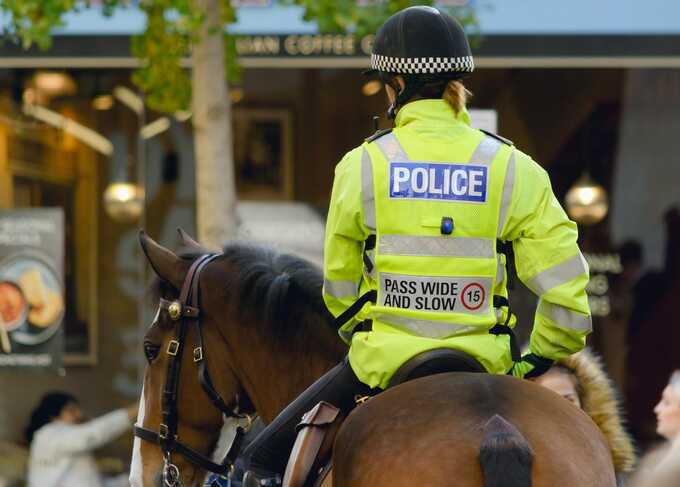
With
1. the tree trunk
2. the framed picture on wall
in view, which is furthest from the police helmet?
the framed picture on wall

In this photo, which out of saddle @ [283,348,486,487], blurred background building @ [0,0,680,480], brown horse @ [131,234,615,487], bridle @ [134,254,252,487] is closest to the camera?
brown horse @ [131,234,615,487]

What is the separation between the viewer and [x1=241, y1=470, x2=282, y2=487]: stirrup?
4043 millimetres

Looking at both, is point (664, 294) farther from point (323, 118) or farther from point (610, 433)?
point (610, 433)

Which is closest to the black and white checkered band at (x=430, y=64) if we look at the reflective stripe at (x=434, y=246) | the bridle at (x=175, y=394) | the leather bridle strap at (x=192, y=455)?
the reflective stripe at (x=434, y=246)

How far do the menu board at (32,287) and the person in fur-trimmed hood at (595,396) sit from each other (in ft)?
22.0

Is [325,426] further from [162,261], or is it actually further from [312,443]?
[162,261]

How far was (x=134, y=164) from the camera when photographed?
1187 cm

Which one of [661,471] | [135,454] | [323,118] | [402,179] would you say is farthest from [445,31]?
[323,118]

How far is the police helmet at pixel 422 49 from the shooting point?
384 cm

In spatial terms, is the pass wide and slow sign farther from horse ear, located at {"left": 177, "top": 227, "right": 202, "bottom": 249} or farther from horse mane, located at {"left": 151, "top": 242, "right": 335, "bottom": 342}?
horse ear, located at {"left": 177, "top": 227, "right": 202, "bottom": 249}

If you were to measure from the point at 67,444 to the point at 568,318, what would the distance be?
23.1 feet

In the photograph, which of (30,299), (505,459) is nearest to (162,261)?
(505,459)

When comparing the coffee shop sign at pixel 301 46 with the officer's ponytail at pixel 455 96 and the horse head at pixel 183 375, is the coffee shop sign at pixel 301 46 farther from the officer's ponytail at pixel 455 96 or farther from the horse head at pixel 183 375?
the officer's ponytail at pixel 455 96

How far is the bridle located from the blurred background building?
680 centimetres
